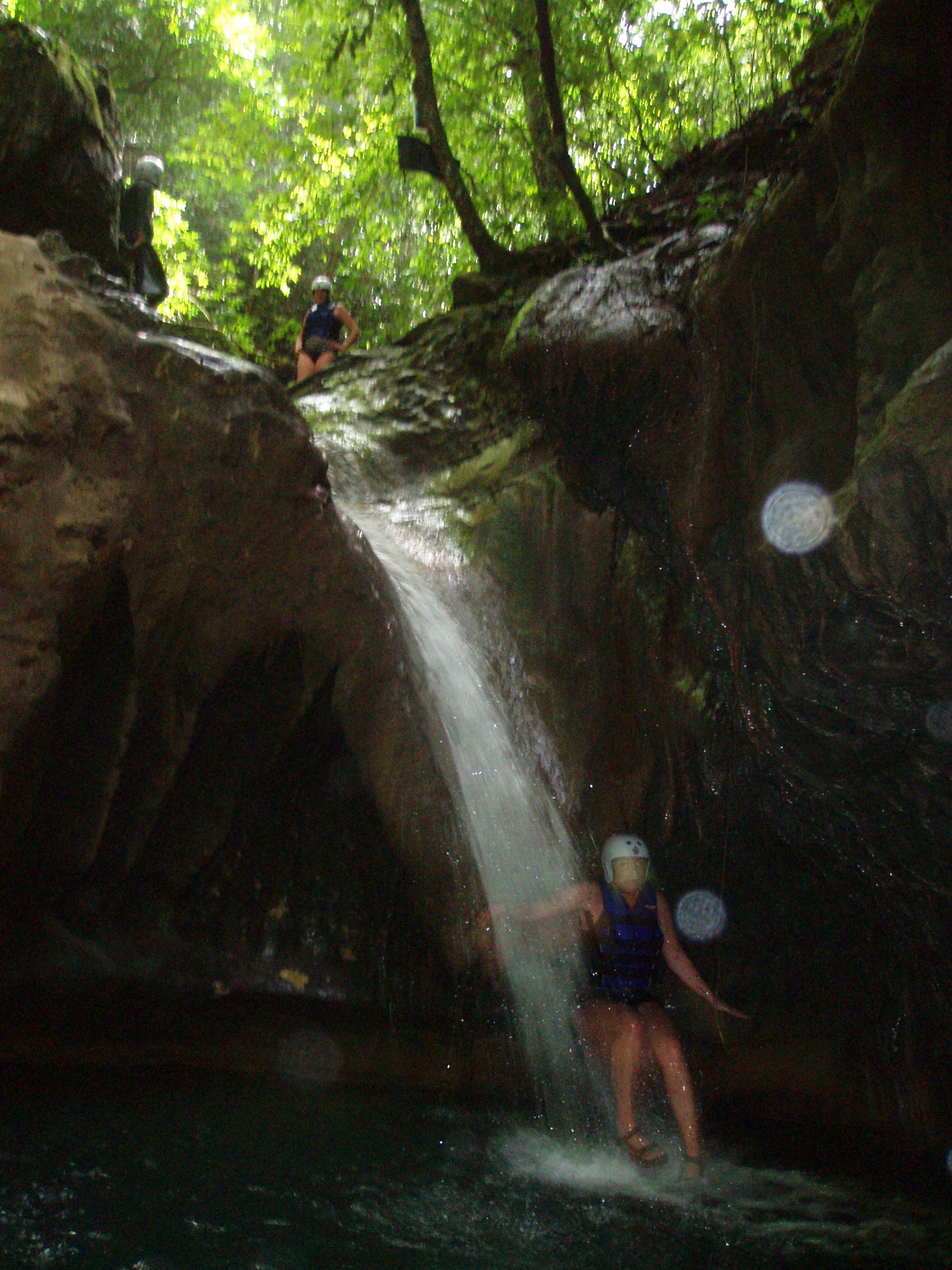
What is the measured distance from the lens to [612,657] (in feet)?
20.5

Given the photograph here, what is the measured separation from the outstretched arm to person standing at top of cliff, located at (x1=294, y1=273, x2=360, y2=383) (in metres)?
9.04

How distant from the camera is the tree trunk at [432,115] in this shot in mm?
8109

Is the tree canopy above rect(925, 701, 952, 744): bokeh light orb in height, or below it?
above

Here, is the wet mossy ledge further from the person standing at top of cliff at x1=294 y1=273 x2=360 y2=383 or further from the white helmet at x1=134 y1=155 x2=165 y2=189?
the white helmet at x1=134 y1=155 x2=165 y2=189

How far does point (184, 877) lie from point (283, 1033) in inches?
38.7

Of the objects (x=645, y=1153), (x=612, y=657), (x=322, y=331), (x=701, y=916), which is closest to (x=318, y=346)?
(x=322, y=331)

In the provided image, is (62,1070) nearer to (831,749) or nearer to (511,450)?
(831,749)

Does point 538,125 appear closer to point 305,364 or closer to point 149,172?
point 305,364

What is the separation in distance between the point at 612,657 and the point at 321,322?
7.68m

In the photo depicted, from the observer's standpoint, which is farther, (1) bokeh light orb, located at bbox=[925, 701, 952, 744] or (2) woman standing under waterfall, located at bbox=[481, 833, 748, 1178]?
(2) woman standing under waterfall, located at bbox=[481, 833, 748, 1178]

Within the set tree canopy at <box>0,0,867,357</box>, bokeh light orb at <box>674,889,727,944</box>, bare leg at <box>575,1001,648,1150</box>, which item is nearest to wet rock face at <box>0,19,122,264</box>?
tree canopy at <box>0,0,867,357</box>

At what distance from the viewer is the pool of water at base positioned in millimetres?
3014

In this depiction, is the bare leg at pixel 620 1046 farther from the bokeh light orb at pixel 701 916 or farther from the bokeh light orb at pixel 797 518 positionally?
the bokeh light orb at pixel 797 518

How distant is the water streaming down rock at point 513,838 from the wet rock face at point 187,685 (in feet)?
1.02
